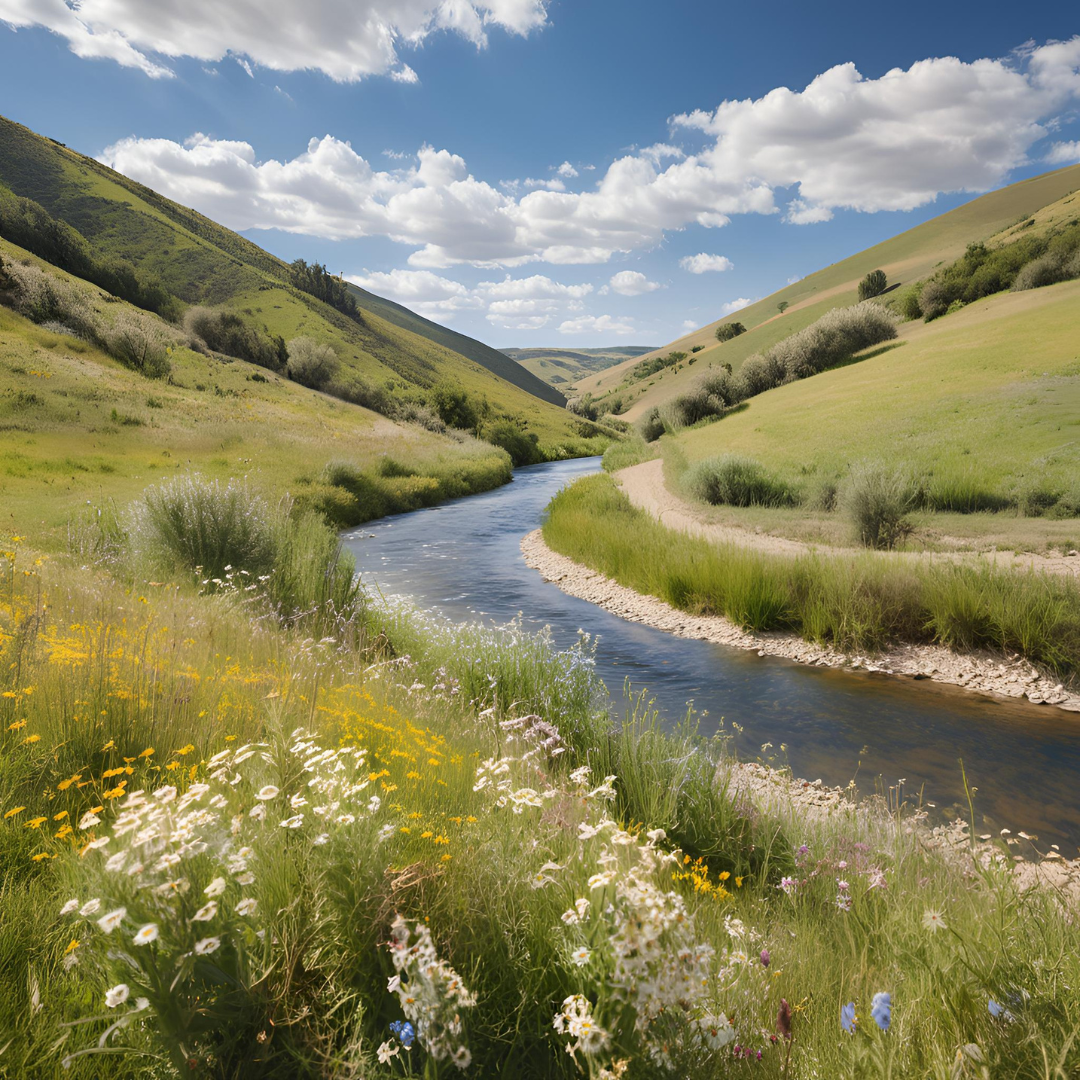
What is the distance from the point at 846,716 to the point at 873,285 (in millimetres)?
90430

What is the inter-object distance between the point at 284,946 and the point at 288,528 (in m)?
10.3

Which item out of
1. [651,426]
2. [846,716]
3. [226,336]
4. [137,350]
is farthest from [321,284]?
[846,716]

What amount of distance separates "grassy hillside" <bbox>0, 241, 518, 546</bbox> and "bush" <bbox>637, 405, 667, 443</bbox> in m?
15.0

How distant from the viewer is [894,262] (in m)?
94.8

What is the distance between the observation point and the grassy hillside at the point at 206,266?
77375mm

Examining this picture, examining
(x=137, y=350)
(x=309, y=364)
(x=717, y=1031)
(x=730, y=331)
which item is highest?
(x=730, y=331)

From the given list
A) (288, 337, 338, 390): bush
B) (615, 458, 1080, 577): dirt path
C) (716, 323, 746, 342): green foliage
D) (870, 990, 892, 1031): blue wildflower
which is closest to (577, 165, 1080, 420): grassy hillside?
(716, 323, 746, 342): green foliage

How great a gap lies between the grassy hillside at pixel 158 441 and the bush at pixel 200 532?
3242 millimetres

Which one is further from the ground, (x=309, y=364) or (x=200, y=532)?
(x=309, y=364)

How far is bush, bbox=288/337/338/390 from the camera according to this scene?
61.9m

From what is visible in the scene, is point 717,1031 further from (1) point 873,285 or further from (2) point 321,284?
(2) point 321,284

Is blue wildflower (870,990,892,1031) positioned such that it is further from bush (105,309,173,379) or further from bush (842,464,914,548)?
bush (105,309,173,379)

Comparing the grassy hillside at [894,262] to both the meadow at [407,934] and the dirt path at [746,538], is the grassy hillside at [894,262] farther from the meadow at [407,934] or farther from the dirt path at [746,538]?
the meadow at [407,934]

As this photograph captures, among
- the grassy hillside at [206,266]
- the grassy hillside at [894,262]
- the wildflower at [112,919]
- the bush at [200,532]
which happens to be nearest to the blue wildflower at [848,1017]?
the wildflower at [112,919]
